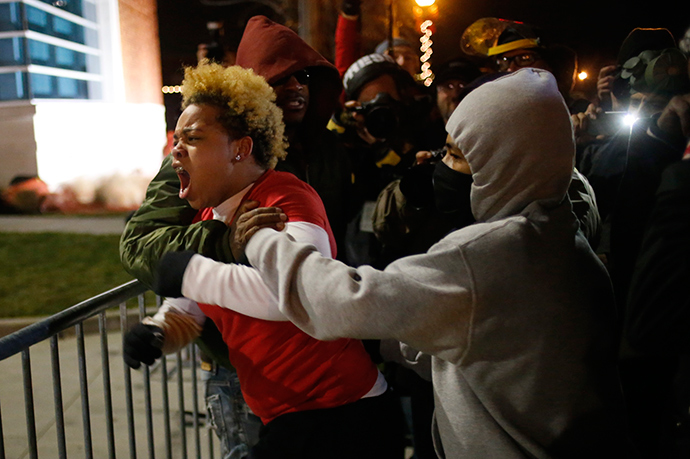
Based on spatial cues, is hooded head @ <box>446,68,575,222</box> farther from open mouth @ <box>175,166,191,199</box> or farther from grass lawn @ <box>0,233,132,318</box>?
grass lawn @ <box>0,233,132,318</box>

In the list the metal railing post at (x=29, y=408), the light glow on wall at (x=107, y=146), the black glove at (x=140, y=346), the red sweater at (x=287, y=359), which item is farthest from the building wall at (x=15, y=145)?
the red sweater at (x=287, y=359)

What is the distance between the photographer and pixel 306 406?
142cm

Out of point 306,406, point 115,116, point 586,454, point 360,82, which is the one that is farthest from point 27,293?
point 586,454

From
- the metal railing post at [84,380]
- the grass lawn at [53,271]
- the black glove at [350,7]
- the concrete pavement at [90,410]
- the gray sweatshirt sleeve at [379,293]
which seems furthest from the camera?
the grass lawn at [53,271]

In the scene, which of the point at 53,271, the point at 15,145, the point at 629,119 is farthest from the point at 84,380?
the point at 53,271

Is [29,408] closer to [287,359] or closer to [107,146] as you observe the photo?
[287,359]

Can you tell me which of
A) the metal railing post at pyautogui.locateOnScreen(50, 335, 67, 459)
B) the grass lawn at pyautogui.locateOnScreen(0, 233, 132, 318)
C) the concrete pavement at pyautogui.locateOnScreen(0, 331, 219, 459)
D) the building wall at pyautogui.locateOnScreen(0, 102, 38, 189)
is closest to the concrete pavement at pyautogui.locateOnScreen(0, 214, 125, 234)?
the grass lawn at pyautogui.locateOnScreen(0, 233, 132, 318)

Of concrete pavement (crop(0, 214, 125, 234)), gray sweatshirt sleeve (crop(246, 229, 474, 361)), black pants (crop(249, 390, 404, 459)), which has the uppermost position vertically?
gray sweatshirt sleeve (crop(246, 229, 474, 361))

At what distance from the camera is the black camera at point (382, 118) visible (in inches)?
82.8

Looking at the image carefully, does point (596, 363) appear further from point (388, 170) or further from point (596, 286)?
point (388, 170)

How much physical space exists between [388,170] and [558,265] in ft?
3.36

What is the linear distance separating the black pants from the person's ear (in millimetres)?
679

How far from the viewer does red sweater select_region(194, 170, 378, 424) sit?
1.39m

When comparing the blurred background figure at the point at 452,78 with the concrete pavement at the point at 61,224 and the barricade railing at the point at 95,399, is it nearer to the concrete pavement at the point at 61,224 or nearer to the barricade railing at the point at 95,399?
the barricade railing at the point at 95,399
